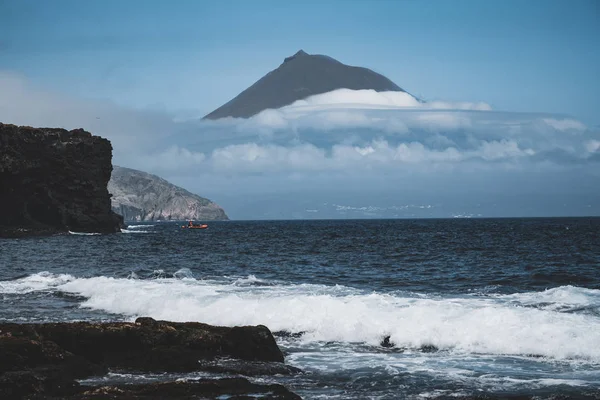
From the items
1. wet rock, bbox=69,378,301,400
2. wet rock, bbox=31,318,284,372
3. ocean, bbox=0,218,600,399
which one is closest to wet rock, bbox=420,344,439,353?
ocean, bbox=0,218,600,399

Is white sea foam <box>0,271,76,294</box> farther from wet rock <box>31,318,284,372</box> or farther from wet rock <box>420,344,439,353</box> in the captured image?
wet rock <box>420,344,439,353</box>

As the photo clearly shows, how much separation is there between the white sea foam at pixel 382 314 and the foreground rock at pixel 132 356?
499 cm

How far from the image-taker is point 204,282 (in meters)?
37.4

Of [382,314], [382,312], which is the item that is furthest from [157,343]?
[382,312]

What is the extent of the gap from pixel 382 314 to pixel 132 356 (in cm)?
1003

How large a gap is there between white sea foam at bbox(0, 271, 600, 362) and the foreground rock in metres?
4.99

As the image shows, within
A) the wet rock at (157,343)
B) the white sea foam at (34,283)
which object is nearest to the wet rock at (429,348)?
the wet rock at (157,343)

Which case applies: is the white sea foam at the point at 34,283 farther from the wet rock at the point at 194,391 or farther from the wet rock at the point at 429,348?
the wet rock at the point at 194,391

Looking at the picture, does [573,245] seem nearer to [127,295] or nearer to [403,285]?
[403,285]

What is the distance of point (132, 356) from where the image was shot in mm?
16703

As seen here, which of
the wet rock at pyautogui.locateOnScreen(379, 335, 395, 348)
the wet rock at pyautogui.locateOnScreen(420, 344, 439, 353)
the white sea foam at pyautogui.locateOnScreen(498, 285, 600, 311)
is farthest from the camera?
the white sea foam at pyautogui.locateOnScreen(498, 285, 600, 311)

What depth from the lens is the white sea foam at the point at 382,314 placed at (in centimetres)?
2047

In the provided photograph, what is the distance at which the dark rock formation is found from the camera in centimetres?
10438

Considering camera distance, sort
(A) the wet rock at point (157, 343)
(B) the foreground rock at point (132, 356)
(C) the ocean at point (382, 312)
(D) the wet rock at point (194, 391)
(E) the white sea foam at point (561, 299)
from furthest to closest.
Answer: (E) the white sea foam at point (561, 299)
(A) the wet rock at point (157, 343)
(C) the ocean at point (382, 312)
(B) the foreground rock at point (132, 356)
(D) the wet rock at point (194, 391)
